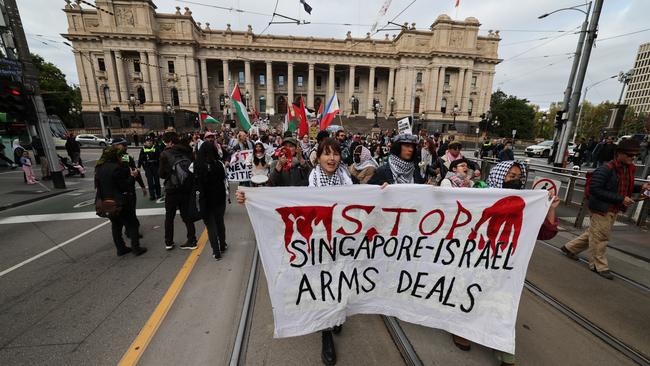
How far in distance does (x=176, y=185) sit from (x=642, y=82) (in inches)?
5387

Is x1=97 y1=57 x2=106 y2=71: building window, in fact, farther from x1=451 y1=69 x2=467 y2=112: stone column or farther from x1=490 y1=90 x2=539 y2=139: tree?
x1=490 y1=90 x2=539 y2=139: tree

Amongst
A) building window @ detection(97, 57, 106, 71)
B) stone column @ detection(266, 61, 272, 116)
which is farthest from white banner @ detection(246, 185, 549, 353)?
building window @ detection(97, 57, 106, 71)

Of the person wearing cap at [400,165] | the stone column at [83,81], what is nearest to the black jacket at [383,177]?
the person wearing cap at [400,165]

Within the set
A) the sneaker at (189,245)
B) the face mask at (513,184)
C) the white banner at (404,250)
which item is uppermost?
the face mask at (513,184)

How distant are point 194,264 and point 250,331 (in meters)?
1.93

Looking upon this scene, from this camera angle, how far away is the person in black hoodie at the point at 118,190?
4188mm

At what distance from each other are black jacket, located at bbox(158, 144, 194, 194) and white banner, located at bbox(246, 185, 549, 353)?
2948 millimetres

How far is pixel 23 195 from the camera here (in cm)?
828

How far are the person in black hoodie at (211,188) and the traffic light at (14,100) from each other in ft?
26.6

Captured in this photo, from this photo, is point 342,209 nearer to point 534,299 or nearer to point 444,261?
point 444,261

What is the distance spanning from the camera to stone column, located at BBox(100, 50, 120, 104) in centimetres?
4247

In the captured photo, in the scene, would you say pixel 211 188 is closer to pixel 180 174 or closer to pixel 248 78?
pixel 180 174

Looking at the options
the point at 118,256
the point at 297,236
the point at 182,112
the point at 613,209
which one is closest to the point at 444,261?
the point at 297,236

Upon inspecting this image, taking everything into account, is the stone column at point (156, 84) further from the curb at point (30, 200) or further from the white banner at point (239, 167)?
the white banner at point (239, 167)
